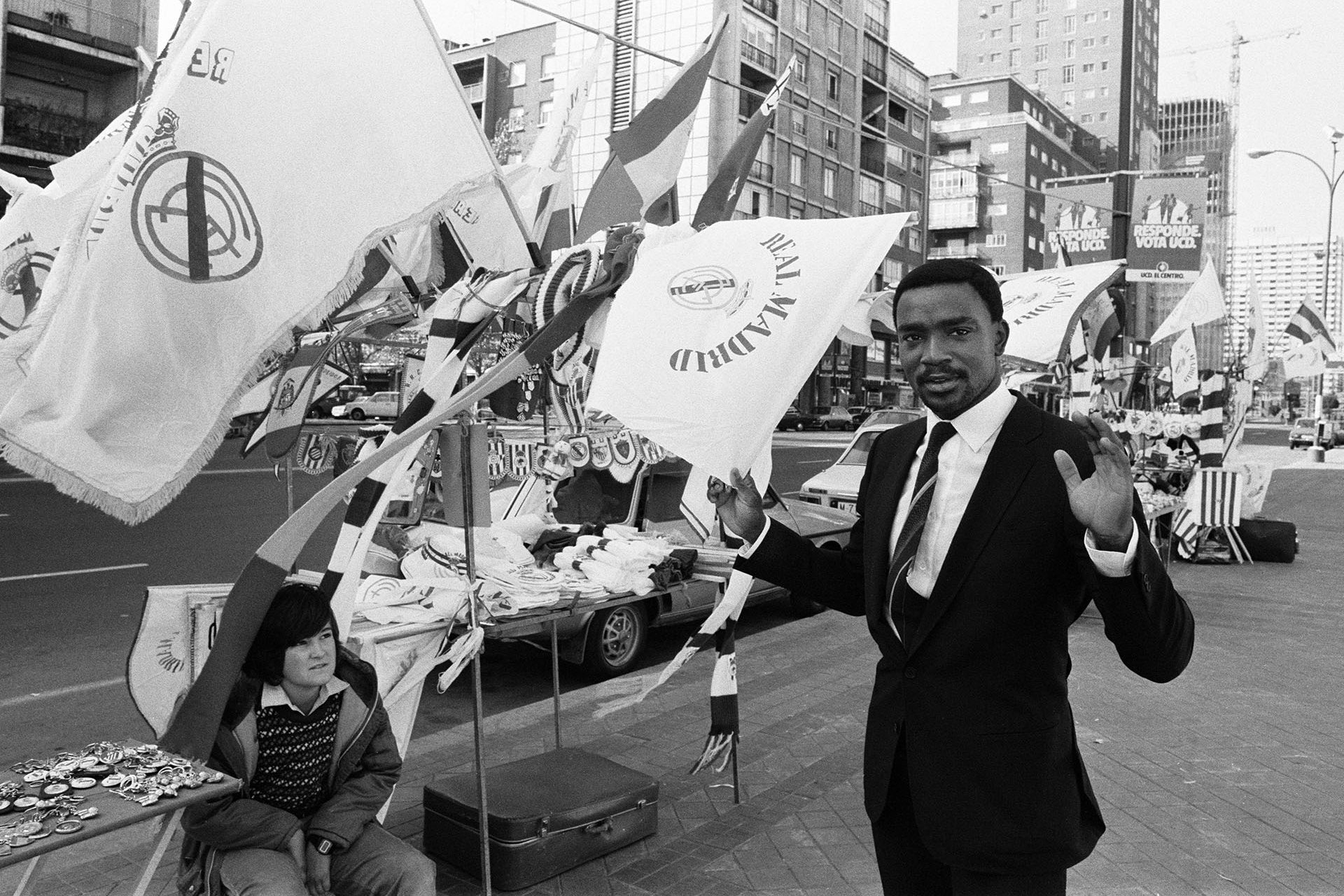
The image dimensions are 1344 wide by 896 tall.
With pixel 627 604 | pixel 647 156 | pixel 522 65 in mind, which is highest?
pixel 522 65

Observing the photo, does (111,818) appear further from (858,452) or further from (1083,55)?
(1083,55)

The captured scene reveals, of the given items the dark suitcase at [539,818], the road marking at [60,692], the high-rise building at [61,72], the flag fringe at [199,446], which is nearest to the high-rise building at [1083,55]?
the high-rise building at [61,72]

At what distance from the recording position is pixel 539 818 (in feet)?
12.5

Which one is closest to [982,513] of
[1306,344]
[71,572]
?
[71,572]

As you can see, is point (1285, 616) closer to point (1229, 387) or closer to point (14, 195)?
point (1229, 387)

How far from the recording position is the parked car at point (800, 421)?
147 ft

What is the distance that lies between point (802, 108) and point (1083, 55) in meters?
80.9

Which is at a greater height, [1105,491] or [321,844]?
[1105,491]

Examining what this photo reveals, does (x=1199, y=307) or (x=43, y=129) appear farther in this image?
(x=43, y=129)

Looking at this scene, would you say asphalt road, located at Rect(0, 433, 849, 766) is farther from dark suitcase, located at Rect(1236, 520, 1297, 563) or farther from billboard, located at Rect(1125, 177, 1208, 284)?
billboard, located at Rect(1125, 177, 1208, 284)

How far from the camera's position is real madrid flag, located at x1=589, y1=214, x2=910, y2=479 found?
2.72 metres

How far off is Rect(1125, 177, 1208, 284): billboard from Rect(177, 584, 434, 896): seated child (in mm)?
15299

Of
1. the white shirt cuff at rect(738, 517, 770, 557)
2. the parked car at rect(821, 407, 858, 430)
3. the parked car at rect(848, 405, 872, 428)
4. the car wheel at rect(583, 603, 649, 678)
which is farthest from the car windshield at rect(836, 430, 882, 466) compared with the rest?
the parked car at rect(848, 405, 872, 428)

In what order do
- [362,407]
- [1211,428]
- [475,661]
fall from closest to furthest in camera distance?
[475,661] → [1211,428] → [362,407]
